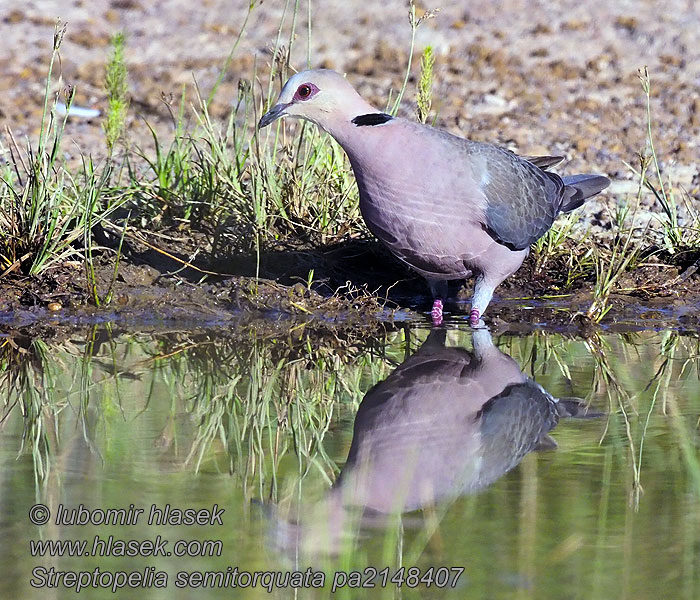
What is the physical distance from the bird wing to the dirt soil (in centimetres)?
47

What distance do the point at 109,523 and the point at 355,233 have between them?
11.5 feet

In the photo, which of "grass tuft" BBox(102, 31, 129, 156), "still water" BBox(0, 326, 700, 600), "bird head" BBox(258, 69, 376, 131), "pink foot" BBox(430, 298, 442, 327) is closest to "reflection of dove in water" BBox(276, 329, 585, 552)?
"still water" BBox(0, 326, 700, 600)

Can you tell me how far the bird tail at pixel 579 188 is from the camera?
6184 millimetres

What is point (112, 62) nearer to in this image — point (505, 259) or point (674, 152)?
point (505, 259)

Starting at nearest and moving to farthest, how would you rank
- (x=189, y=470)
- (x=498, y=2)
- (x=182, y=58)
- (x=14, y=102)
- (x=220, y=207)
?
(x=189, y=470) < (x=220, y=207) < (x=14, y=102) < (x=182, y=58) < (x=498, y=2)

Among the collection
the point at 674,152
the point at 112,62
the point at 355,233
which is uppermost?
the point at 674,152

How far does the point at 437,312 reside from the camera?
5.74m

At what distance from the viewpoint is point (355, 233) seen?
633cm

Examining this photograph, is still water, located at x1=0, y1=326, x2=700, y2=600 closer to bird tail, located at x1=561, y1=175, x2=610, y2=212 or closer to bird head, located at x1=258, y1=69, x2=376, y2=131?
bird head, located at x1=258, y1=69, x2=376, y2=131

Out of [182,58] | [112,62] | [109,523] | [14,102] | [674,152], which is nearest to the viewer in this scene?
[109,523]

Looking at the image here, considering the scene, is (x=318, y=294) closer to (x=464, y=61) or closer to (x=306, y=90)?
(x=306, y=90)

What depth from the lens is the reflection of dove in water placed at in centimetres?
322

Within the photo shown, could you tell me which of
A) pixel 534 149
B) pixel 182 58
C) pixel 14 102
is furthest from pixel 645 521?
pixel 182 58

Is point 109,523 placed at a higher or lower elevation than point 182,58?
lower
